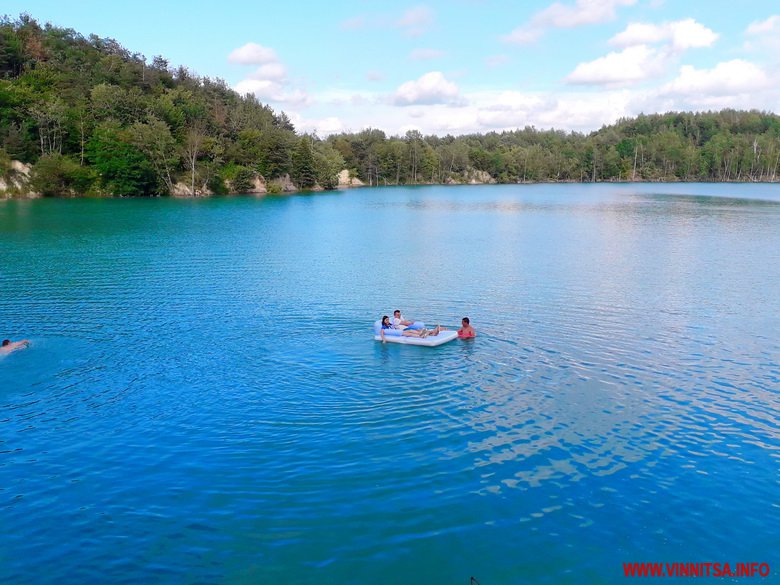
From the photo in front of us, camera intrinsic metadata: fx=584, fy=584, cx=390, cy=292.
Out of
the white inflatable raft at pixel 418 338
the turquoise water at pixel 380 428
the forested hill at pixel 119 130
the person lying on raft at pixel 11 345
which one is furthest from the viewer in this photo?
the forested hill at pixel 119 130

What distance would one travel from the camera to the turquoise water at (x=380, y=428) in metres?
11.8

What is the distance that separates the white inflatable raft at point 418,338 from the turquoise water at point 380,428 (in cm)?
37

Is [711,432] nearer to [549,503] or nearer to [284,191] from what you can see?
[549,503]

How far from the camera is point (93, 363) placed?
22.2m

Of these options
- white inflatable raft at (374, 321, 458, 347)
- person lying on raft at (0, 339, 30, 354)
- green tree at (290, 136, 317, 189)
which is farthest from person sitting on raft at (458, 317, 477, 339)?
green tree at (290, 136, 317, 189)

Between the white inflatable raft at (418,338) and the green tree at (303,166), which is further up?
the green tree at (303,166)

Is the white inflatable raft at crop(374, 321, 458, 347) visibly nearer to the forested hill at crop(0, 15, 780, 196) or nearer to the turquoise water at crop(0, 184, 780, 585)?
the turquoise water at crop(0, 184, 780, 585)

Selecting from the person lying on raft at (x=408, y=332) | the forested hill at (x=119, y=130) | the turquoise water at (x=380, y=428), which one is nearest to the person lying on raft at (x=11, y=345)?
the turquoise water at (x=380, y=428)

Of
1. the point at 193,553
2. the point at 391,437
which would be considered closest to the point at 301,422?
the point at 391,437

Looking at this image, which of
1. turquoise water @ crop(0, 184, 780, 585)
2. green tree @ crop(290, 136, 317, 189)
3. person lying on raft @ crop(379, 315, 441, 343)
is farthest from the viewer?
green tree @ crop(290, 136, 317, 189)

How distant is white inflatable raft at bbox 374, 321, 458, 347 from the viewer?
79.6 ft

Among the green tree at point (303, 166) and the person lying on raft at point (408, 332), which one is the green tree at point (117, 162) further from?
the person lying on raft at point (408, 332)

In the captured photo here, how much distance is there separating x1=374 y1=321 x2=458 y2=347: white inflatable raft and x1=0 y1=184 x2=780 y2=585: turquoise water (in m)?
0.37

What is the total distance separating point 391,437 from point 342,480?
2.47 m
